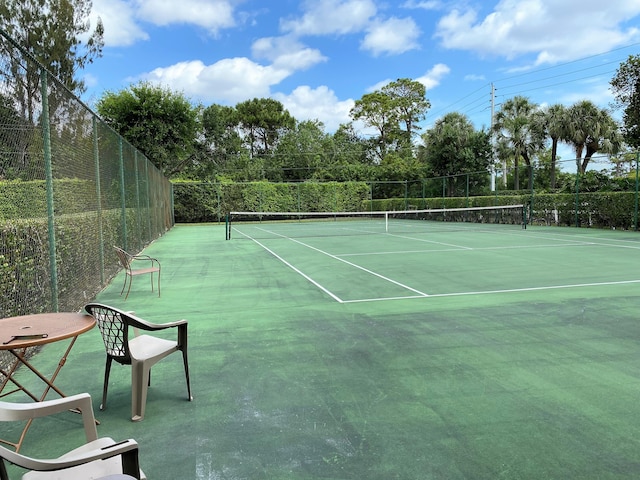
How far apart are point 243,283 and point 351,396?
4819mm

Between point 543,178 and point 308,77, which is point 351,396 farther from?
point 308,77

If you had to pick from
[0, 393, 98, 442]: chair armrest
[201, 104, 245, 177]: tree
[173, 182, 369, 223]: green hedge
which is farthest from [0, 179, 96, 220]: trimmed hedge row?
[201, 104, 245, 177]: tree

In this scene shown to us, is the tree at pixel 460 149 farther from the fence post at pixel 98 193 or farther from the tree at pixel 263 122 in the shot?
the fence post at pixel 98 193

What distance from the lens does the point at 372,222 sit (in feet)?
96.6

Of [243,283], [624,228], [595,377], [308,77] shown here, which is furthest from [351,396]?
[308,77]

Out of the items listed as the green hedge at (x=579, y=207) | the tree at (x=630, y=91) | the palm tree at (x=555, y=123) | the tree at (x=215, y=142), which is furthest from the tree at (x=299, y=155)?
the tree at (x=630, y=91)

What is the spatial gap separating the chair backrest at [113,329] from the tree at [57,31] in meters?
28.0

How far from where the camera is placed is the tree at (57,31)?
2817 cm

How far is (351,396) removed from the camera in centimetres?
330

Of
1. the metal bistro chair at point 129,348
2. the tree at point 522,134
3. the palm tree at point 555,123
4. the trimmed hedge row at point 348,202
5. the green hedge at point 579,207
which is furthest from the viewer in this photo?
the tree at point 522,134

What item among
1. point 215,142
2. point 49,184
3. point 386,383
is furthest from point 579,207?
point 215,142

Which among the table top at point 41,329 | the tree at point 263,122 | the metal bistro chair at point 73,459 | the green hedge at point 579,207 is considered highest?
the tree at point 263,122

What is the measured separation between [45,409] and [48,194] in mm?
3405

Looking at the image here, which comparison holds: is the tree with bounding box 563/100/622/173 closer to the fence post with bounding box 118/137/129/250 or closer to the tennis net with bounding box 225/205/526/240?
the tennis net with bounding box 225/205/526/240
